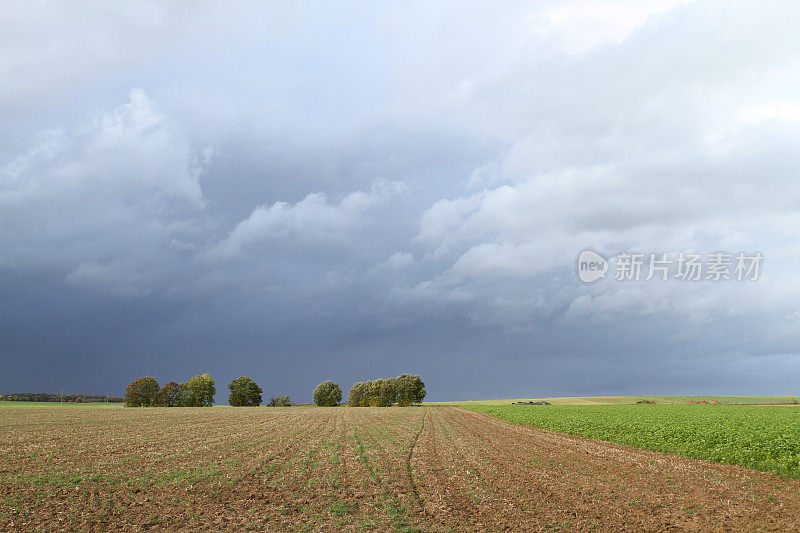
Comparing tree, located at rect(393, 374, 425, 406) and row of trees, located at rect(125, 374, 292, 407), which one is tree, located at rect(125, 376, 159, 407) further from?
tree, located at rect(393, 374, 425, 406)

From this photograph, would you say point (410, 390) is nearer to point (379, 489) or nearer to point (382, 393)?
point (382, 393)

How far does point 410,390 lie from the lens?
5536 inches

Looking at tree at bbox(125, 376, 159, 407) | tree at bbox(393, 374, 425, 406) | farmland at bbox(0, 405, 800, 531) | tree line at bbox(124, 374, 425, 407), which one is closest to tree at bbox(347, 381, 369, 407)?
tree line at bbox(124, 374, 425, 407)

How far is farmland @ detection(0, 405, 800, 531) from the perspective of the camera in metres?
13.9

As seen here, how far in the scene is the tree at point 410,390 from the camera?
140750mm

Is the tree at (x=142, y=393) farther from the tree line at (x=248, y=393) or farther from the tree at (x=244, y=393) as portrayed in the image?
the tree at (x=244, y=393)

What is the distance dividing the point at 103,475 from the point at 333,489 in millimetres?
9922

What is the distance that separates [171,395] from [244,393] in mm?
19353

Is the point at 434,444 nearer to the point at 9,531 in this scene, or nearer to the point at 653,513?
the point at 653,513

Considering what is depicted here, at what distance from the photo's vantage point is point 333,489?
17.6 m

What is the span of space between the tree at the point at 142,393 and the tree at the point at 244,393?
19633 mm

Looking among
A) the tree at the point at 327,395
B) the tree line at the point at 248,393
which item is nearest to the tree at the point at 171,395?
the tree line at the point at 248,393

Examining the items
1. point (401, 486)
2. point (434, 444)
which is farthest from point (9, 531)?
point (434, 444)

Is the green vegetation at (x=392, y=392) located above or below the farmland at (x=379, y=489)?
below
